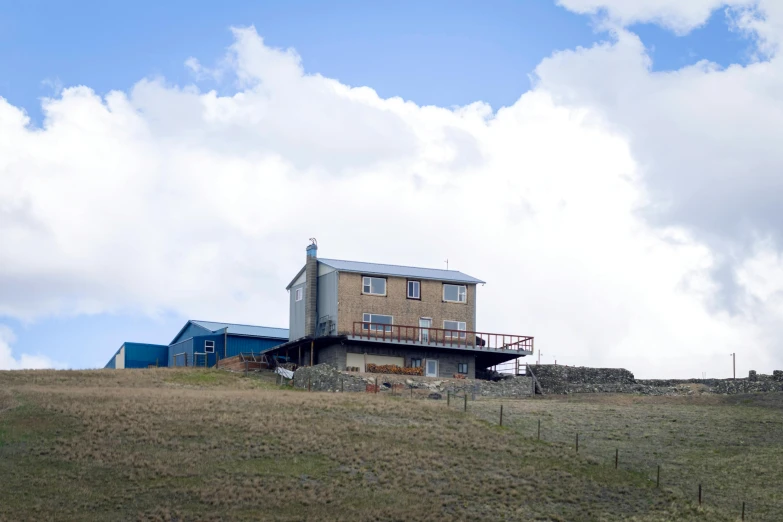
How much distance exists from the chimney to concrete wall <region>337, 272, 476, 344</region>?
3.50 m

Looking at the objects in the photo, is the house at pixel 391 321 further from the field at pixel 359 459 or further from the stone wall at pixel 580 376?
the field at pixel 359 459

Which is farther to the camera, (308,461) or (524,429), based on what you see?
(524,429)

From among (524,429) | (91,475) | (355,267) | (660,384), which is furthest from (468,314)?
(91,475)

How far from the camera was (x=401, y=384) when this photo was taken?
6353 cm

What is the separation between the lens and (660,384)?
232ft

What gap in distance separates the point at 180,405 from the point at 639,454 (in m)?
20.9

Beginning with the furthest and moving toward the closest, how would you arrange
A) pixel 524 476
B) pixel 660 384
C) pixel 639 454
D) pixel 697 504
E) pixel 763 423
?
pixel 660 384 < pixel 763 423 < pixel 639 454 < pixel 524 476 < pixel 697 504

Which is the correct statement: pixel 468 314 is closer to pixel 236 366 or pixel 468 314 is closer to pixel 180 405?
pixel 236 366

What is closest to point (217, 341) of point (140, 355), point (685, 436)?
point (140, 355)

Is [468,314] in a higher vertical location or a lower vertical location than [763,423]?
higher

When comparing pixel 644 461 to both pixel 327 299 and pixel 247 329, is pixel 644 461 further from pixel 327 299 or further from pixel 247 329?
pixel 247 329

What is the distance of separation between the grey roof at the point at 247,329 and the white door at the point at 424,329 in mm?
14004

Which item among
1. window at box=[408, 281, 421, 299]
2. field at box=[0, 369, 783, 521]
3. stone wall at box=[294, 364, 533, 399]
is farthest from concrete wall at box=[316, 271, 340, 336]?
field at box=[0, 369, 783, 521]

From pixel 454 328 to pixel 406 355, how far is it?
431 cm
